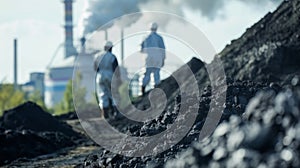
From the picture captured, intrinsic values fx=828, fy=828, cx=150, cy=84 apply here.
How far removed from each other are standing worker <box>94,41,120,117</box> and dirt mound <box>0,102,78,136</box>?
96 cm

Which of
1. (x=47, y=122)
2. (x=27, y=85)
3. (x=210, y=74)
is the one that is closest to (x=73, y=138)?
(x=47, y=122)

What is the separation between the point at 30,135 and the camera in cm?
1473

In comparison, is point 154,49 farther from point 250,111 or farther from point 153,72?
point 250,111

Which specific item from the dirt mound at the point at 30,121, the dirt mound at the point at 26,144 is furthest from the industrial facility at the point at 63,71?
the dirt mound at the point at 26,144

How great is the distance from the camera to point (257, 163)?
4684 mm

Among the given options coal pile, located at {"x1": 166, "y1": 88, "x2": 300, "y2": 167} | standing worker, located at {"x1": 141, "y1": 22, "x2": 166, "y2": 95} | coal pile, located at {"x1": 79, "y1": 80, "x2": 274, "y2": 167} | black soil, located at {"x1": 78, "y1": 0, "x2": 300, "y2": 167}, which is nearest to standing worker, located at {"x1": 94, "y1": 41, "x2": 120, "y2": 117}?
standing worker, located at {"x1": 141, "y1": 22, "x2": 166, "y2": 95}

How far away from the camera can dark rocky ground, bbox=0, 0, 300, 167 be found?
15.8 ft

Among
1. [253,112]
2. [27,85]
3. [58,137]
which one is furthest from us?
[27,85]

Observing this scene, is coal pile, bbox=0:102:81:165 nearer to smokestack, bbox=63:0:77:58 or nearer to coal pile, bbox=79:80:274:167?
coal pile, bbox=79:80:274:167

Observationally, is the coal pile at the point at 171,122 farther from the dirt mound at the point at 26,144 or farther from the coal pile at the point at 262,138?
the dirt mound at the point at 26,144

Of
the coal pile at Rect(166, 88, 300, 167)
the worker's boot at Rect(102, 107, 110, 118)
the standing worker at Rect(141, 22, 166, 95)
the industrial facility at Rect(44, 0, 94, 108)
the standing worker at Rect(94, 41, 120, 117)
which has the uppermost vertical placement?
the industrial facility at Rect(44, 0, 94, 108)

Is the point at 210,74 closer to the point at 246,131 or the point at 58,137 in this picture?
the point at 58,137

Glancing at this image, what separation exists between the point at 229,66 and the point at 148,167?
11.8 m

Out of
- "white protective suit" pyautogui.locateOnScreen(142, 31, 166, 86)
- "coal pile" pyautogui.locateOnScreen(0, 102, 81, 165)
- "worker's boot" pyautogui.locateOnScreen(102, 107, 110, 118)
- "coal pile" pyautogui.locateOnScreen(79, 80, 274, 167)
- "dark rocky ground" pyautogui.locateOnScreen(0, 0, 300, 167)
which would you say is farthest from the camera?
"worker's boot" pyautogui.locateOnScreen(102, 107, 110, 118)
